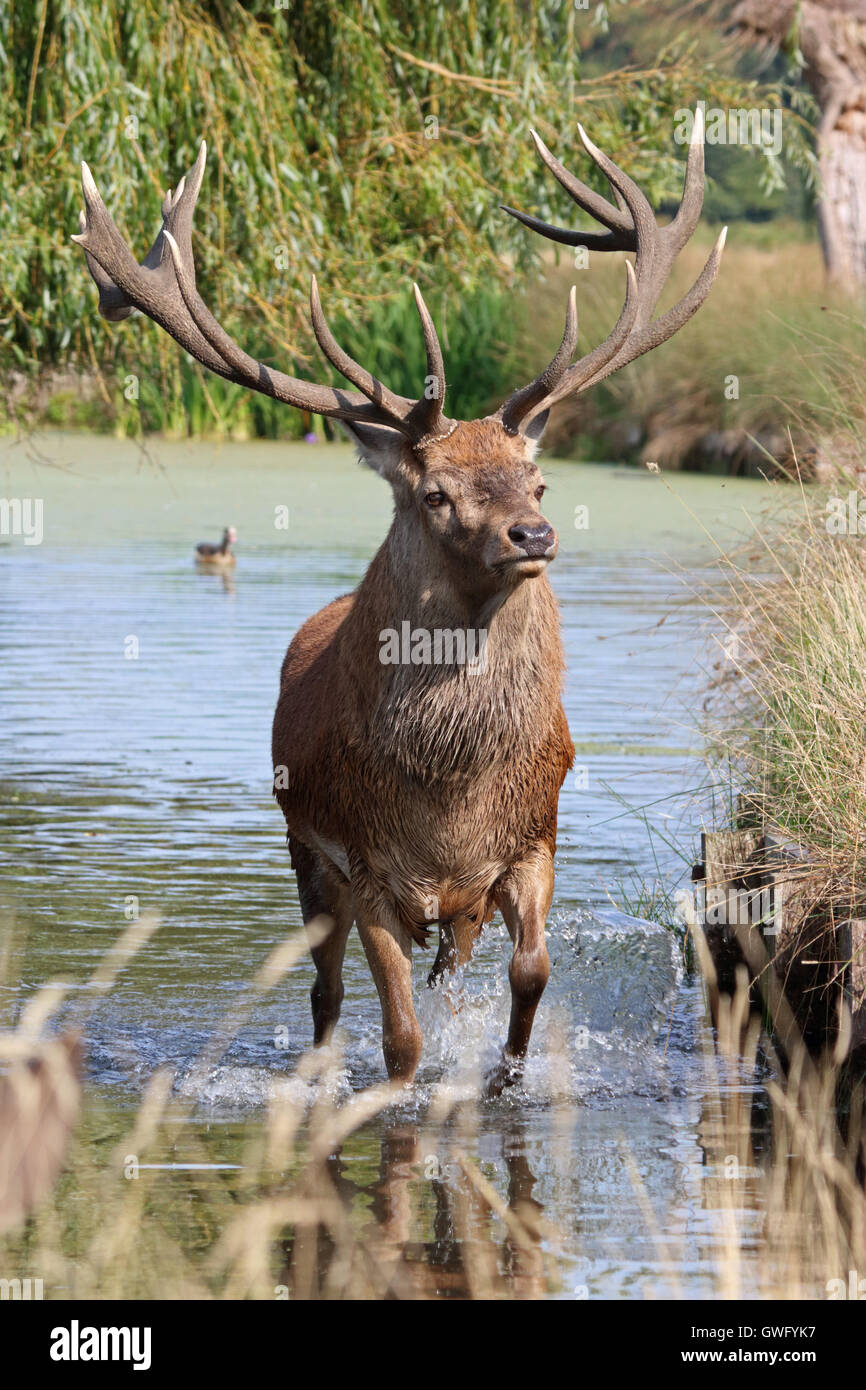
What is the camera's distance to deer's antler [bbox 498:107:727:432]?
6285 millimetres

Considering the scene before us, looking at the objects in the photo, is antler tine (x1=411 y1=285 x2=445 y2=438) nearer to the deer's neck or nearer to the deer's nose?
the deer's neck

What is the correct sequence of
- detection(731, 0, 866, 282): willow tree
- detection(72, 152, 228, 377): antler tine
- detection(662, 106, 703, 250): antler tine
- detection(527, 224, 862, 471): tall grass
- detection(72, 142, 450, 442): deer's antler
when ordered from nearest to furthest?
detection(72, 142, 450, 442): deer's antler < detection(72, 152, 228, 377): antler tine < detection(662, 106, 703, 250): antler tine < detection(527, 224, 862, 471): tall grass < detection(731, 0, 866, 282): willow tree

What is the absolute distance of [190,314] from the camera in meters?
6.27

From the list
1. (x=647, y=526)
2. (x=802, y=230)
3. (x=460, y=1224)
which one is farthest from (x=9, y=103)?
(x=802, y=230)

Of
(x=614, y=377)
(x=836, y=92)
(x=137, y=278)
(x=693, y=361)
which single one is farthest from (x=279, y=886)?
(x=836, y=92)

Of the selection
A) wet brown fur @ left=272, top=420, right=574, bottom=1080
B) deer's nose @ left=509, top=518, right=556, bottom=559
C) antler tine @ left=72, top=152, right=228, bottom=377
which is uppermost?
antler tine @ left=72, top=152, right=228, bottom=377

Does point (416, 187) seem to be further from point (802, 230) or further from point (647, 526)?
point (802, 230)

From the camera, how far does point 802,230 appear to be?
52656mm

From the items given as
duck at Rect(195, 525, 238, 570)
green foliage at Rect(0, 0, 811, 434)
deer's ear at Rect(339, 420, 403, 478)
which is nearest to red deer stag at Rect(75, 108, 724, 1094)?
deer's ear at Rect(339, 420, 403, 478)

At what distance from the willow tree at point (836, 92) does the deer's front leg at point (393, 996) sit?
19.2 m

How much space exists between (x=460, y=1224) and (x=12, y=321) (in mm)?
6736

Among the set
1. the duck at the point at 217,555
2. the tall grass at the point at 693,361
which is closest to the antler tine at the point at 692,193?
the duck at the point at 217,555

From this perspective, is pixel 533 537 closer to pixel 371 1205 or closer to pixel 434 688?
pixel 434 688
